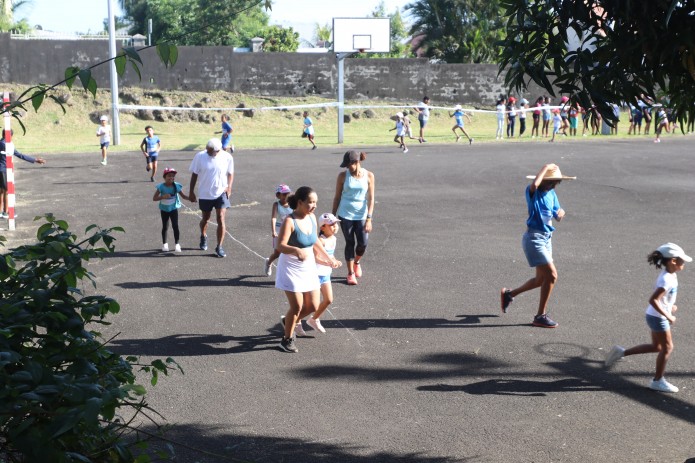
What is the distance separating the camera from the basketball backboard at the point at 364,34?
→ 39.0 meters

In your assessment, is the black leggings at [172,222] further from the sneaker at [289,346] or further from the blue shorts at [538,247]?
the blue shorts at [538,247]

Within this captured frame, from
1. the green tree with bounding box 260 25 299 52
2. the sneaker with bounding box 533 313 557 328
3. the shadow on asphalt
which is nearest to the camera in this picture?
the shadow on asphalt

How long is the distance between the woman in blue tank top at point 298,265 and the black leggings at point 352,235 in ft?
8.89

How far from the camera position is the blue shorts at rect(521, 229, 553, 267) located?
33.4 ft

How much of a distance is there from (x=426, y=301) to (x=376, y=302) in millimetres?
647

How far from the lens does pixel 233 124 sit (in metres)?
44.1

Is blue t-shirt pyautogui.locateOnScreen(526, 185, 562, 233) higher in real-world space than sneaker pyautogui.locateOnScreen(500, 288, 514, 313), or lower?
higher

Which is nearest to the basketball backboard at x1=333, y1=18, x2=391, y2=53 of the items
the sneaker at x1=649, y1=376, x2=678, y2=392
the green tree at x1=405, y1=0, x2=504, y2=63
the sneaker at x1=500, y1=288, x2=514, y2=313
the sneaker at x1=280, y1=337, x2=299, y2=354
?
the green tree at x1=405, y1=0, x2=504, y2=63

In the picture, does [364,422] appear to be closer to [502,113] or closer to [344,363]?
[344,363]

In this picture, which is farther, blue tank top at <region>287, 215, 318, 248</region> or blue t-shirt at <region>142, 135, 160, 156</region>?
blue t-shirt at <region>142, 135, 160, 156</region>

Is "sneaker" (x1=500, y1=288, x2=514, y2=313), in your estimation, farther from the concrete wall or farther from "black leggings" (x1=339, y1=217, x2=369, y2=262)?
the concrete wall

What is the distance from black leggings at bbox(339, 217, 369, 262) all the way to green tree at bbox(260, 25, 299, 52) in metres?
51.5

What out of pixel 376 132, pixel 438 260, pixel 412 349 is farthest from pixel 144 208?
pixel 376 132

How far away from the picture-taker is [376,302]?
441 inches
